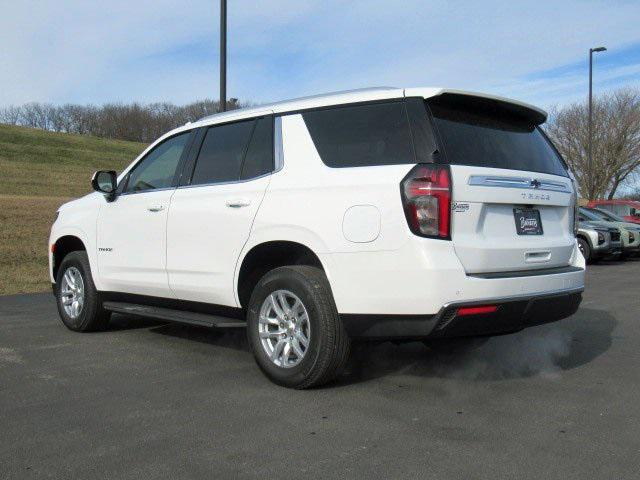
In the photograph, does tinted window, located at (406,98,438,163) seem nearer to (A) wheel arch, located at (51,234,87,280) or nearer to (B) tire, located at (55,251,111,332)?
(B) tire, located at (55,251,111,332)

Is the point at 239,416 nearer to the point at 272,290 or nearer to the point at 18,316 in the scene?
the point at 272,290

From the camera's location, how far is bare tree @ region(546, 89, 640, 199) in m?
42.8

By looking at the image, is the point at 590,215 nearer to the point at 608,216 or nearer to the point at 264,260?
the point at 608,216

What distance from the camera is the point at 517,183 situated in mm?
4434

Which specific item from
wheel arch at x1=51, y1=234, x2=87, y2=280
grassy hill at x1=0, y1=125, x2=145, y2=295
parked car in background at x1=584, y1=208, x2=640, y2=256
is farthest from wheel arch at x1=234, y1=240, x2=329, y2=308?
parked car in background at x1=584, y1=208, x2=640, y2=256

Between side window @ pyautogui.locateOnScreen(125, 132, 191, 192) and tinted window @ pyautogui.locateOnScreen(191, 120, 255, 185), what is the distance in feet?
1.05

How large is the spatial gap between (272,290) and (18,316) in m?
4.51

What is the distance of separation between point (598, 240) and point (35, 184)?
2602 cm

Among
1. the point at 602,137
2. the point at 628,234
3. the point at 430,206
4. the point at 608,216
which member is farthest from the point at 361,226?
the point at 602,137

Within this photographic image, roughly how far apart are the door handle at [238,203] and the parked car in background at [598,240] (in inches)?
489

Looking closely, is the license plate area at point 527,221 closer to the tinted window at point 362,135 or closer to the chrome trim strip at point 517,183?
the chrome trim strip at point 517,183

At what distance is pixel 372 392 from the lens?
14.9ft

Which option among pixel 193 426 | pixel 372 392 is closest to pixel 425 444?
pixel 372 392

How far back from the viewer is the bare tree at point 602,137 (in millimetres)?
42750
